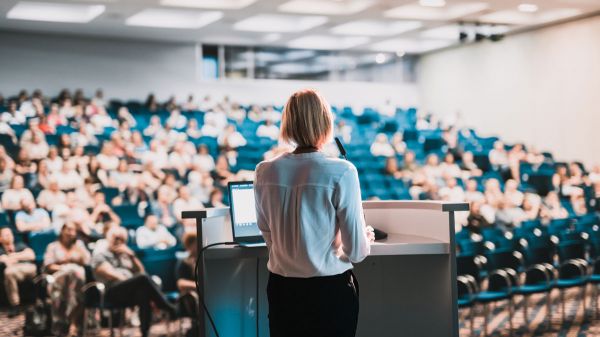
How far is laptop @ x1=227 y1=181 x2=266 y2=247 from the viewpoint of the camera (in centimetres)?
284

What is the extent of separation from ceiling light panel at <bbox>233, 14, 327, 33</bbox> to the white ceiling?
0.05ft

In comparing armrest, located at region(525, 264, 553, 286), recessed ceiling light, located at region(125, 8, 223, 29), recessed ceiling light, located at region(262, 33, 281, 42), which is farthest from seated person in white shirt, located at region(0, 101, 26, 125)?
armrest, located at region(525, 264, 553, 286)

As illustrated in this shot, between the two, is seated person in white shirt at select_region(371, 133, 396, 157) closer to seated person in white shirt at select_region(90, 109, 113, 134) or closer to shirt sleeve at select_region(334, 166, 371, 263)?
seated person in white shirt at select_region(90, 109, 113, 134)

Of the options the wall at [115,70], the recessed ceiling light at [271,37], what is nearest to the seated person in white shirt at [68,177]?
the wall at [115,70]

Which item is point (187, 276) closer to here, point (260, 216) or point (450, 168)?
point (260, 216)

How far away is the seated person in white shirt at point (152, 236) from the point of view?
23.1 ft

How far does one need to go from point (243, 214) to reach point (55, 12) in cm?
972

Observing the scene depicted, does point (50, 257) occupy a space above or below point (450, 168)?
below

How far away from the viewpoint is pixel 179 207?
8.08 m

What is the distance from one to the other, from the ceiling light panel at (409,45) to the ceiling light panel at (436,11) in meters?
2.44

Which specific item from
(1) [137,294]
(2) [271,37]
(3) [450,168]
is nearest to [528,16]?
(3) [450,168]

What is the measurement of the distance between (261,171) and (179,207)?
5887mm

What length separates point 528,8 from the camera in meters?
11.3

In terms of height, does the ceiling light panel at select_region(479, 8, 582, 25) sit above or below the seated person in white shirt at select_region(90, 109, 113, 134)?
above
